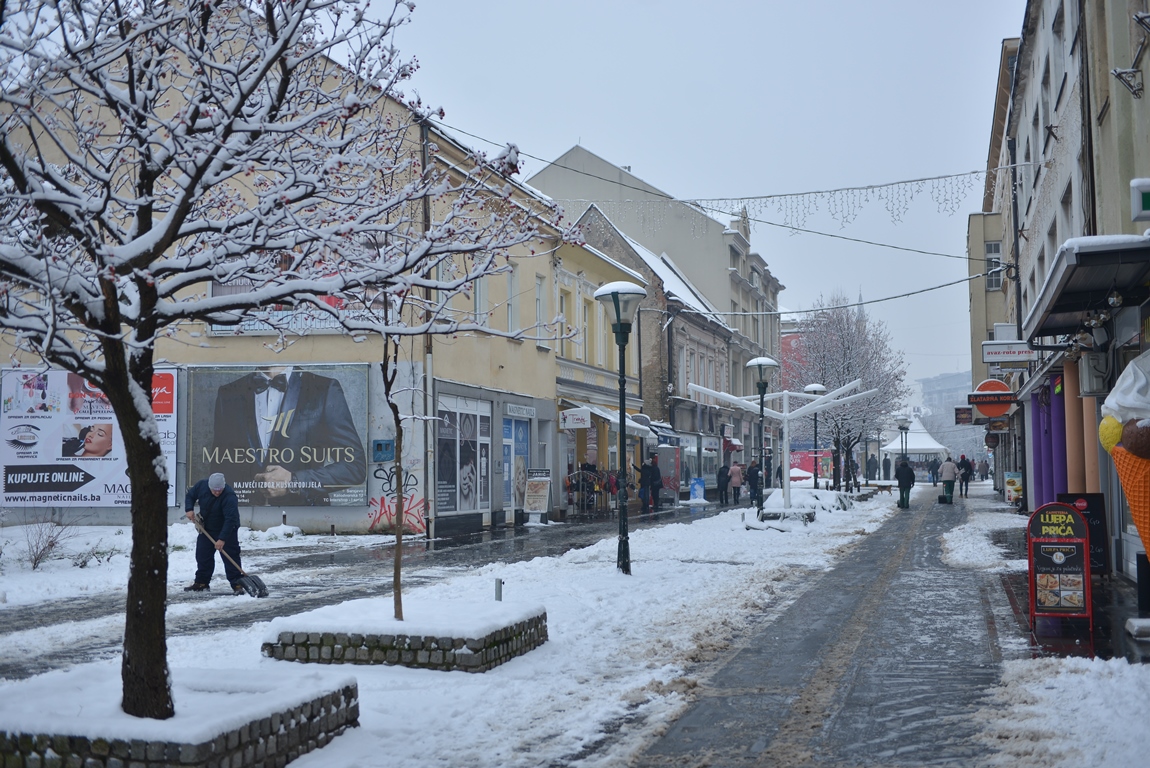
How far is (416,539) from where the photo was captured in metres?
24.0

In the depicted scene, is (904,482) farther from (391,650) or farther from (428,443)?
(391,650)

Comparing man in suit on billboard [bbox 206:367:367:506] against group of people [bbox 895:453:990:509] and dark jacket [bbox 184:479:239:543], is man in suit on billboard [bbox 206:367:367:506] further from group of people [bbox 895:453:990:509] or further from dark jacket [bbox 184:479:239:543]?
group of people [bbox 895:453:990:509]

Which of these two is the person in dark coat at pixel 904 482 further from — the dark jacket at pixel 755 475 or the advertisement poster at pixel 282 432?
the advertisement poster at pixel 282 432

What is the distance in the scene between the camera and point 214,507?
14297 mm

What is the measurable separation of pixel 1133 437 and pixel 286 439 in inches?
752

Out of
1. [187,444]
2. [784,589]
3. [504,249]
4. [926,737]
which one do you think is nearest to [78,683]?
[504,249]

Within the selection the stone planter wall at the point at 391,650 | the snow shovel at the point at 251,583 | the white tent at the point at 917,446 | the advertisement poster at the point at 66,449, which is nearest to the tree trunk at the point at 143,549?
the stone planter wall at the point at 391,650

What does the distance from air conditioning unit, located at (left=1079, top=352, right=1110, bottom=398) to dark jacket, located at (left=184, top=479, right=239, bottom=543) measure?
11.1 meters

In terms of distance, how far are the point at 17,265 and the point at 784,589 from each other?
35.2ft

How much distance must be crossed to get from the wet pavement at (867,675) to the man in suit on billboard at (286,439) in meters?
13.0

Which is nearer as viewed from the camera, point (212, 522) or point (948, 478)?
point (212, 522)

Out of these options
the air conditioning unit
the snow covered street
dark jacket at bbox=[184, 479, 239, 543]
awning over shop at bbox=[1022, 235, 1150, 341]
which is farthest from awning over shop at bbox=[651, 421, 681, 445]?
dark jacket at bbox=[184, 479, 239, 543]

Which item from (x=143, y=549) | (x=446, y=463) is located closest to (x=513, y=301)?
(x=446, y=463)

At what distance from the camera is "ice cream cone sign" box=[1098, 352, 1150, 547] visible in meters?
9.41
